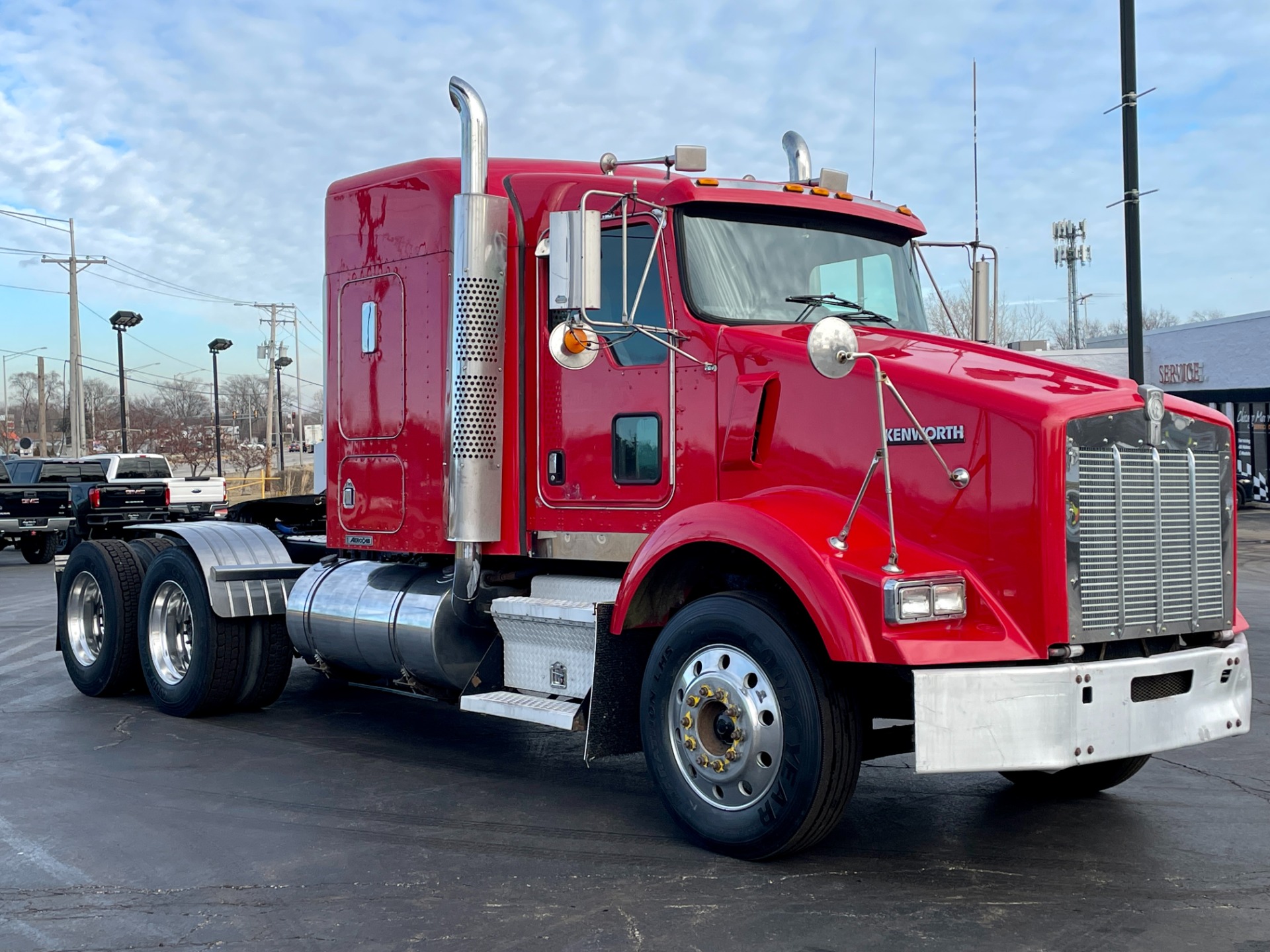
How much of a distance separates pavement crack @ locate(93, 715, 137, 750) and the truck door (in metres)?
3.18

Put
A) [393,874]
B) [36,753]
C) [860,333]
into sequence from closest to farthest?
1. [393,874]
2. [860,333]
3. [36,753]

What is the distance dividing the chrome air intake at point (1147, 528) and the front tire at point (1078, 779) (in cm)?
104

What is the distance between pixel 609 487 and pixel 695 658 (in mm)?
1240

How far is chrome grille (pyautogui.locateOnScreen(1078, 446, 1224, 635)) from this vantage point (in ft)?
16.0

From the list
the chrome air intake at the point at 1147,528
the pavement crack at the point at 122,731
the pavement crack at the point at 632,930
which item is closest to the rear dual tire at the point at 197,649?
the pavement crack at the point at 122,731

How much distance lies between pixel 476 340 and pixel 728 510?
2.04 metres

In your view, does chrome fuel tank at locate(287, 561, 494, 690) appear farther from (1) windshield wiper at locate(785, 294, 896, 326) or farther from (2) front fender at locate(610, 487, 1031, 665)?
(1) windshield wiper at locate(785, 294, 896, 326)

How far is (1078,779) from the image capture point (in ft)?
20.6

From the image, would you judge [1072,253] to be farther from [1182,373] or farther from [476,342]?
[476,342]

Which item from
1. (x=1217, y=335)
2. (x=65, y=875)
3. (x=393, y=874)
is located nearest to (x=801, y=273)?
(x=393, y=874)

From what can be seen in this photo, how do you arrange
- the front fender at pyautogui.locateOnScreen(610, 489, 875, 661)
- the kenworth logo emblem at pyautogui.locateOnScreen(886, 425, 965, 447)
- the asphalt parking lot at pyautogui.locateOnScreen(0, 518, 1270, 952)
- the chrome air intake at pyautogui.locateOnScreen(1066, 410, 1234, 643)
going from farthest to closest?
the kenworth logo emblem at pyautogui.locateOnScreen(886, 425, 965, 447) → the chrome air intake at pyautogui.locateOnScreen(1066, 410, 1234, 643) → the front fender at pyautogui.locateOnScreen(610, 489, 875, 661) → the asphalt parking lot at pyautogui.locateOnScreen(0, 518, 1270, 952)

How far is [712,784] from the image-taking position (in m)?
5.30

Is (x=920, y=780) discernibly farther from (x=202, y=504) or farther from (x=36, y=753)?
(x=202, y=504)

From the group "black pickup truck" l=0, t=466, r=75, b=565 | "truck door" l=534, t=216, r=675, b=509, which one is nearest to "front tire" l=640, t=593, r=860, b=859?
"truck door" l=534, t=216, r=675, b=509
